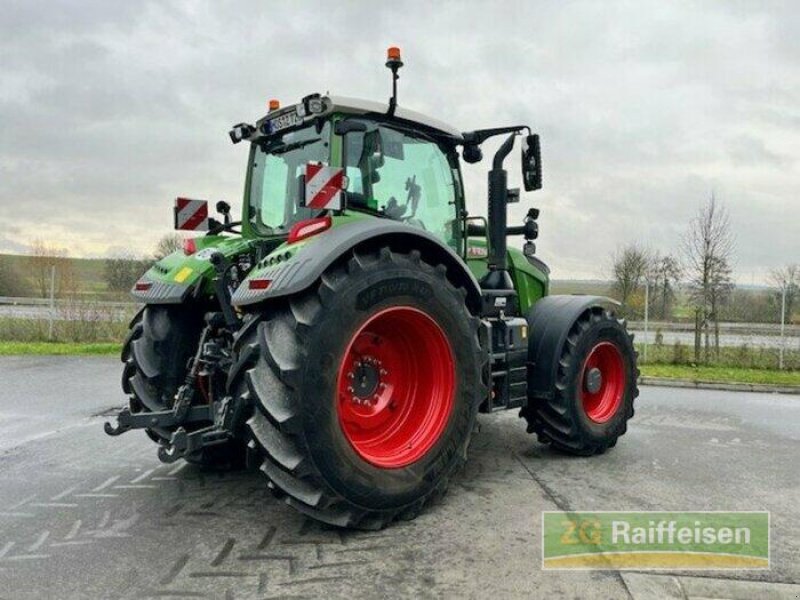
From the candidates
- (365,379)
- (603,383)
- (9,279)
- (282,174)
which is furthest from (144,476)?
(9,279)

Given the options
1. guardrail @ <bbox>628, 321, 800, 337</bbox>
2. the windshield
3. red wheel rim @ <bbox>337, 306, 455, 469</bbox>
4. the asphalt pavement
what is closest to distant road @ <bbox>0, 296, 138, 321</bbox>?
the asphalt pavement

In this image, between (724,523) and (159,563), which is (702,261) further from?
(159,563)

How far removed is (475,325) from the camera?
3672mm

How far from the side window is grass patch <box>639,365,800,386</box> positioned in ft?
23.6

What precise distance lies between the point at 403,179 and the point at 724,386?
25.2 feet

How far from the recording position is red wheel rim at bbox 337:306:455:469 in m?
3.43

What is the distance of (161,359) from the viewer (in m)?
4.04

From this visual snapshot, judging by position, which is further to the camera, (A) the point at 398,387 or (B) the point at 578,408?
(B) the point at 578,408

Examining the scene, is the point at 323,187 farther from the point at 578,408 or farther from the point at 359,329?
the point at 578,408

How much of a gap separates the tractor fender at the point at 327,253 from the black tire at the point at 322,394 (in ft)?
0.31

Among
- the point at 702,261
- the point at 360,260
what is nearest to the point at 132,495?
the point at 360,260

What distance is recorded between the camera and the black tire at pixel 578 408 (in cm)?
455

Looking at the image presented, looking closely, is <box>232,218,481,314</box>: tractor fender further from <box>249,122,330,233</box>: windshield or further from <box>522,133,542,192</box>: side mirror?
<box>522,133,542,192</box>: side mirror

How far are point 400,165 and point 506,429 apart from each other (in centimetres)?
277
